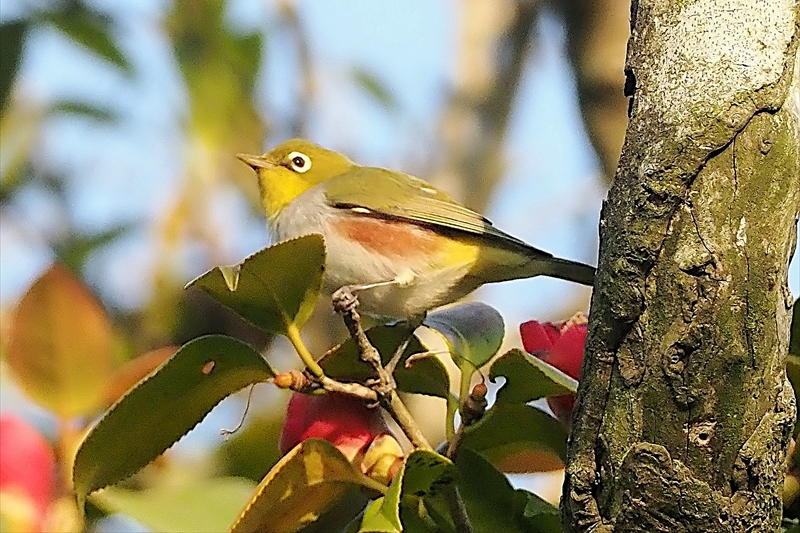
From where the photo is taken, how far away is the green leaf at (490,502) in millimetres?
1025

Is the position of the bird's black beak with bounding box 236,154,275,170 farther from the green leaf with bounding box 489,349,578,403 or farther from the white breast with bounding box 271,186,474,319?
the green leaf with bounding box 489,349,578,403

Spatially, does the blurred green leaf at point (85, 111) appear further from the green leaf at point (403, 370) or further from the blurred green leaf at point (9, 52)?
the green leaf at point (403, 370)

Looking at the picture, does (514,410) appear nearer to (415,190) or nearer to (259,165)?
(415,190)

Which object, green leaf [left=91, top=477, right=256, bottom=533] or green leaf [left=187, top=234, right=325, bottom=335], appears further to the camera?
green leaf [left=91, top=477, right=256, bottom=533]

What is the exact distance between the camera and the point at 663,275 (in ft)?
2.33

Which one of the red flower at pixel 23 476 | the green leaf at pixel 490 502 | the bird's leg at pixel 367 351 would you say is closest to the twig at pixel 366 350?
the bird's leg at pixel 367 351

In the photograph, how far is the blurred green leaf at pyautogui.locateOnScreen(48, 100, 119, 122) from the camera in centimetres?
317

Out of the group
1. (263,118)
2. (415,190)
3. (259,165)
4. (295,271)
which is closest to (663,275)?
(295,271)

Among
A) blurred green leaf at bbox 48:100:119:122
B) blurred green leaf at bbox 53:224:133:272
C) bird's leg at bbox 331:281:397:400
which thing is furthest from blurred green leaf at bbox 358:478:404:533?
blurred green leaf at bbox 48:100:119:122

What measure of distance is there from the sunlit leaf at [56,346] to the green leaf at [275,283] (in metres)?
0.23

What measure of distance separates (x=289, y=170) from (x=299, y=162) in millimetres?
28

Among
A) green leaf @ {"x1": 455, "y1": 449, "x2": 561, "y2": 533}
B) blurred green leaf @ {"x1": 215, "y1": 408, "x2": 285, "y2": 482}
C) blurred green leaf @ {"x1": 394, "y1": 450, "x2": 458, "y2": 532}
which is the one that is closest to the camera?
blurred green leaf @ {"x1": 394, "y1": 450, "x2": 458, "y2": 532}

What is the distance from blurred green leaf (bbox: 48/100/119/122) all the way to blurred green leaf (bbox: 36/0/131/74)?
365mm

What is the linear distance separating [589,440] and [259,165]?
1425 millimetres
